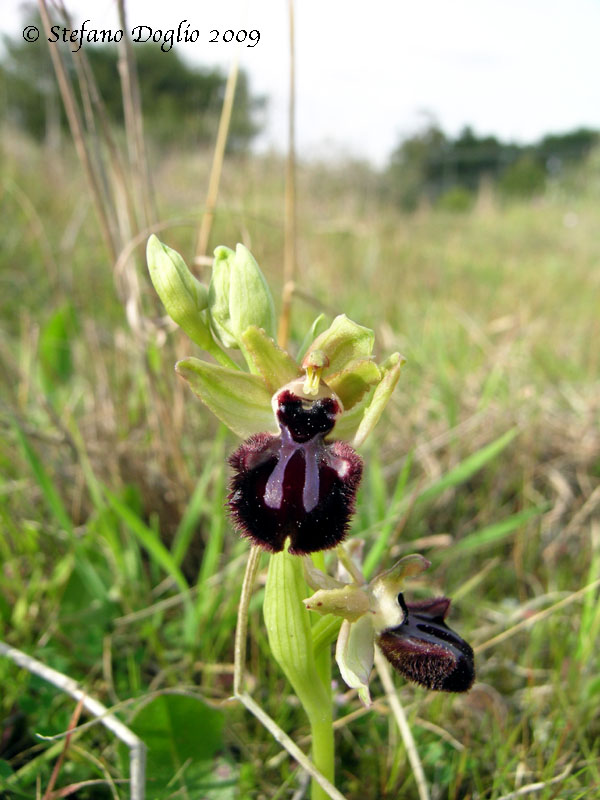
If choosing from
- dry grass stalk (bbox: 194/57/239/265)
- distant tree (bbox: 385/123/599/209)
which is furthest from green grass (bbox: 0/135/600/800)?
distant tree (bbox: 385/123/599/209)

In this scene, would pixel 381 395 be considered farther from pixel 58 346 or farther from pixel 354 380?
pixel 58 346

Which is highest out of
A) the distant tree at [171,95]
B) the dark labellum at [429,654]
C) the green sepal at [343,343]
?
the distant tree at [171,95]

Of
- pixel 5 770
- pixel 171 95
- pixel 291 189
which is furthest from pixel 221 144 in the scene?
pixel 171 95

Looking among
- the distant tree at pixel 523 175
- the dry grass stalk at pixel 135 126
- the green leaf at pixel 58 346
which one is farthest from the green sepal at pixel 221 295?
the distant tree at pixel 523 175

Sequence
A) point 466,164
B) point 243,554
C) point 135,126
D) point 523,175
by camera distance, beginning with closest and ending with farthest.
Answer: point 243,554 < point 135,126 < point 523,175 < point 466,164

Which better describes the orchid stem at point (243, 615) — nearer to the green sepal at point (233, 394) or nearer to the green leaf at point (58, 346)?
the green sepal at point (233, 394)

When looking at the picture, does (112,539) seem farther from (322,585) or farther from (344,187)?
(344,187)

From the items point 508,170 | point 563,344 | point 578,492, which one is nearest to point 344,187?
point 563,344
